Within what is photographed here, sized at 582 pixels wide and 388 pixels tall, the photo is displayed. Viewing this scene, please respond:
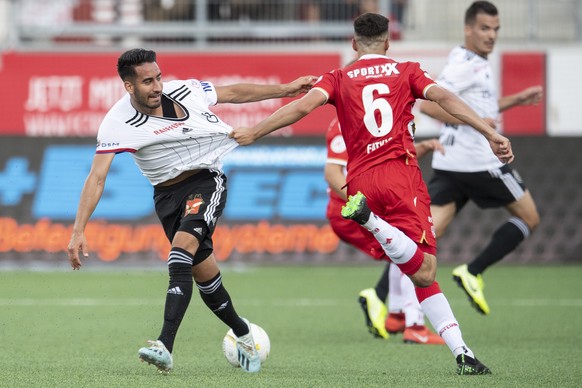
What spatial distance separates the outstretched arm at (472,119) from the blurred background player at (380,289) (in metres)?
1.79

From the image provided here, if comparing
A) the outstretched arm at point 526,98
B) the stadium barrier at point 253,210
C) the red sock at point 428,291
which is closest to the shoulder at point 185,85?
the red sock at point 428,291

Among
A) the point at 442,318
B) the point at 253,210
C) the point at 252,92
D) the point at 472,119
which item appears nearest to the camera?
the point at 472,119

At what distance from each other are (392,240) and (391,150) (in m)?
0.62

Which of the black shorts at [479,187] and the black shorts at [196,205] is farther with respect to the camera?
the black shorts at [479,187]

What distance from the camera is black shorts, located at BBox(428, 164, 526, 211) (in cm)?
948

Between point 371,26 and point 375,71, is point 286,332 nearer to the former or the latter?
point 375,71

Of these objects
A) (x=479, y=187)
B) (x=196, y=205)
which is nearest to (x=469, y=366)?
(x=196, y=205)

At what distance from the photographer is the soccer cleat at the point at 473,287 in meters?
8.87

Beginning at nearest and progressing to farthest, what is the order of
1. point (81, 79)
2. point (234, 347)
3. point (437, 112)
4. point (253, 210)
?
point (234, 347) → point (437, 112) → point (253, 210) → point (81, 79)

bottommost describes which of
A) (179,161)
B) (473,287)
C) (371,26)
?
(473,287)

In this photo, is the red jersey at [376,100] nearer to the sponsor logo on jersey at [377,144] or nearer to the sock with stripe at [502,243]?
the sponsor logo on jersey at [377,144]

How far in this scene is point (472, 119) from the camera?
21.9 ft

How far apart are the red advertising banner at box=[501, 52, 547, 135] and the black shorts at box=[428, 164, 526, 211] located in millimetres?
7897

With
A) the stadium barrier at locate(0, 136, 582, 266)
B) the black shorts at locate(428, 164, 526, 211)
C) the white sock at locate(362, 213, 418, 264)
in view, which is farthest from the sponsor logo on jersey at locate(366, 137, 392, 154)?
the stadium barrier at locate(0, 136, 582, 266)
